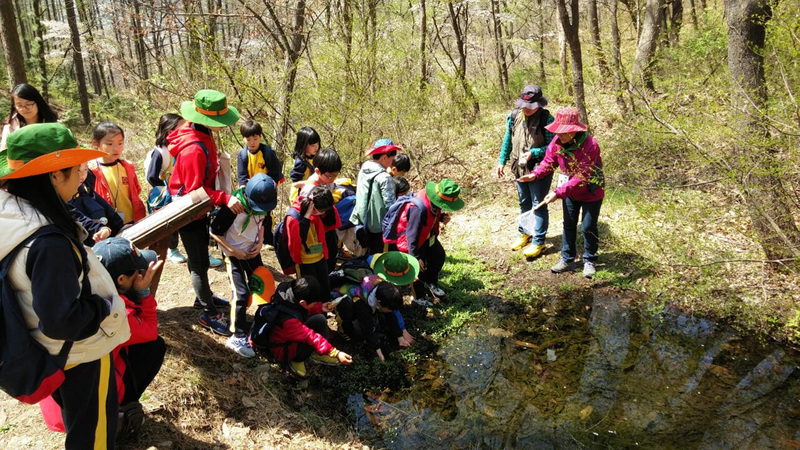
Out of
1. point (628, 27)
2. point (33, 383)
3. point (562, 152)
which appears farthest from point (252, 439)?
point (628, 27)

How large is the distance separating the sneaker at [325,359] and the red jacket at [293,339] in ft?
0.51

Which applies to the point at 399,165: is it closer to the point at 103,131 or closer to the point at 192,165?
the point at 192,165

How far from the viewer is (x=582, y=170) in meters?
5.20

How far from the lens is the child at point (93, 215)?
3590 millimetres

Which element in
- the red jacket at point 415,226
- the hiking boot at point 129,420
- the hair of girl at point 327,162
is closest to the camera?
the hiking boot at point 129,420

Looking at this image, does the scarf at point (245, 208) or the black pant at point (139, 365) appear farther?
the scarf at point (245, 208)

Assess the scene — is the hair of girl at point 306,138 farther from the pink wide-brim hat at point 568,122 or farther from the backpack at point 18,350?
the backpack at point 18,350

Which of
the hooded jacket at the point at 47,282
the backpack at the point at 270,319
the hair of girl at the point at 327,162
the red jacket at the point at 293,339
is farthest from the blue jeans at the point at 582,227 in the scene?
the hooded jacket at the point at 47,282

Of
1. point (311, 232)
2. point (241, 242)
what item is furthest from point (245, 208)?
point (311, 232)

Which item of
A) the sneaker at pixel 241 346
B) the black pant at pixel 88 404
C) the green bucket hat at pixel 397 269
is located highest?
the black pant at pixel 88 404

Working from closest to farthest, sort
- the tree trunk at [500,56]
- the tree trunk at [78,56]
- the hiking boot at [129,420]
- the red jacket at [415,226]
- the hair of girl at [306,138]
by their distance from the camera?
1. the hiking boot at [129,420]
2. the red jacket at [415,226]
3. the hair of girl at [306,138]
4. the tree trunk at [500,56]
5. the tree trunk at [78,56]

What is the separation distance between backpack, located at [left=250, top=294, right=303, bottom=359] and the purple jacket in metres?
3.22

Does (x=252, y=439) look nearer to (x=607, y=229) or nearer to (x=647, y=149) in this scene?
(x=607, y=229)

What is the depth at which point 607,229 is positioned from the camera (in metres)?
6.32
